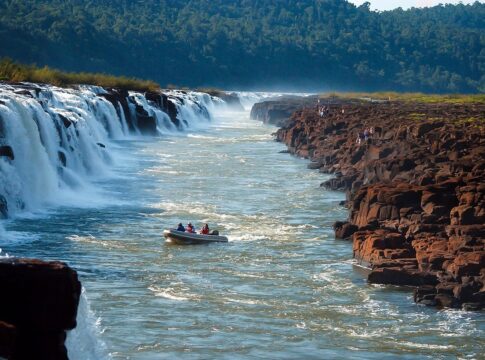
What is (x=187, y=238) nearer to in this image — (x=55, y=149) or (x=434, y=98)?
(x=55, y=149)

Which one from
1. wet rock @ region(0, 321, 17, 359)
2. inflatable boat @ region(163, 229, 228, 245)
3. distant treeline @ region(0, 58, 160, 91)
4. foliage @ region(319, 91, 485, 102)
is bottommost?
inflatable boat @ region(163, 229, 228, 245)

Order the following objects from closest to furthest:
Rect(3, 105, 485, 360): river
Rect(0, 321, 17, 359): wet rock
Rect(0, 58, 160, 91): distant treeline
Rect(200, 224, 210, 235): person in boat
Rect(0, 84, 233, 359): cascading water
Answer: Rect(0, 321, 17, 359): wet rock → Rect(3, 105, 485, 360): river → Rect(200, 224, 210, 235): person in boat → Rect(0, 84, 233, 359): cascading water → Rect(0, 58, 160, 91): distant treeline

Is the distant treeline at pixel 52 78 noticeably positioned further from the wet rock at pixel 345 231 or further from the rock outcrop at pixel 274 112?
the wet rock at pixel 345 231

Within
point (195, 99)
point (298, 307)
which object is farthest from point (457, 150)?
point (195, 99)

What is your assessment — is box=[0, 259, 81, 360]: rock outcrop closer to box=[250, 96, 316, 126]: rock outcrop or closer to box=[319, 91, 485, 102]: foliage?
box=[250, 96, 316, 126]: rock outcrop

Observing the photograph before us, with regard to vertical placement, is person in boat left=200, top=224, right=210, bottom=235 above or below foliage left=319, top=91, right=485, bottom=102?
below

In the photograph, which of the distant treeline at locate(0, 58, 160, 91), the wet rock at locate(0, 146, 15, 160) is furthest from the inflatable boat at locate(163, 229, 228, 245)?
the distant treeline at locate(0, 58, 160, 91)
